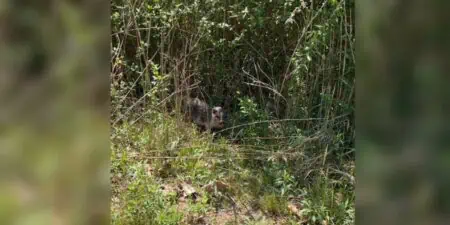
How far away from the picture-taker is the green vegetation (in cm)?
277

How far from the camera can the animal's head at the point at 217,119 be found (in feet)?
11.7

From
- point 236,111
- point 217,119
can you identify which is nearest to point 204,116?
point 217,119

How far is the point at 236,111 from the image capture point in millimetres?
3736

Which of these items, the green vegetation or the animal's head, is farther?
the animal's head

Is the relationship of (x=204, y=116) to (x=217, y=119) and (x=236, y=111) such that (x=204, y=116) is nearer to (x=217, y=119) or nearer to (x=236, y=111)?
(x=217, y=119)

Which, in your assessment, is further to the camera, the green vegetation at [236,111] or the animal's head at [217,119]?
the animal's head at [217,119]

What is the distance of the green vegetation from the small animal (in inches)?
2.4

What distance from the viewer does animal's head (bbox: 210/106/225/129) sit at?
3566mm

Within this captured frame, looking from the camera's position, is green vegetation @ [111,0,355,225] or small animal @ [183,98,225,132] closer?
green vegetation @ [111,0,355,225]
